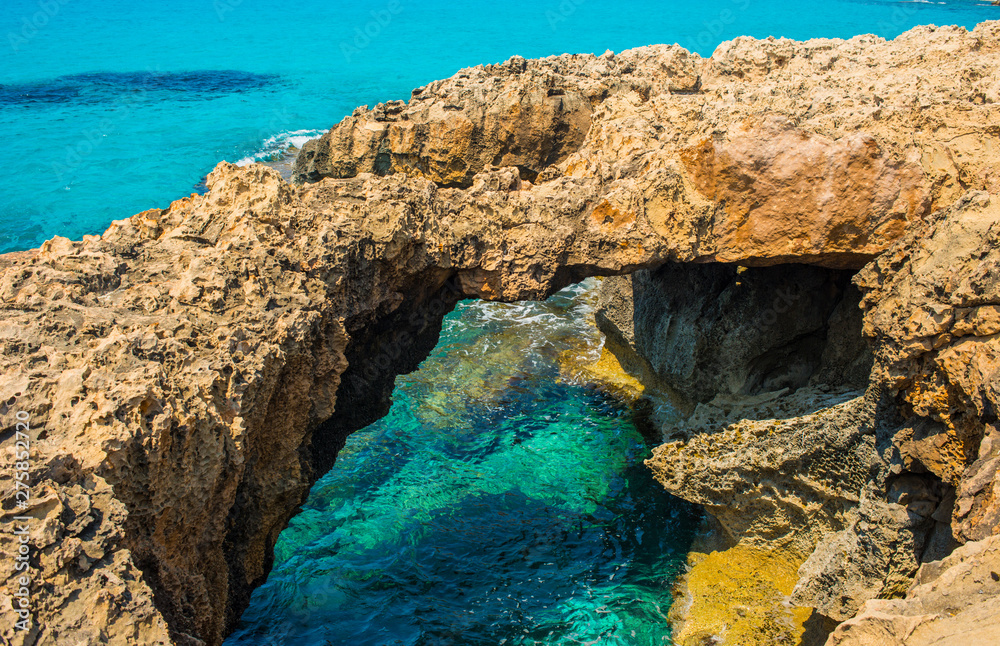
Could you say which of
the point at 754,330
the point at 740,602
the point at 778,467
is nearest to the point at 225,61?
the point at 754,330

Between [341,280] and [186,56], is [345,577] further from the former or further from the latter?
[186,56]

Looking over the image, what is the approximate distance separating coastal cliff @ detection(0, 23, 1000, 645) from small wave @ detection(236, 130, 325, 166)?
12.0 meters

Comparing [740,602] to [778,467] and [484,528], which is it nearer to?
[778,467]

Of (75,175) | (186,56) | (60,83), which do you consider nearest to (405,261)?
(75,175)

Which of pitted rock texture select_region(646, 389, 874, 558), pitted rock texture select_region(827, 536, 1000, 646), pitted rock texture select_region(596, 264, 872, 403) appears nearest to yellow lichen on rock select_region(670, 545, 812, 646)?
pitted rock texture select_region(646, 389, 874, 558)

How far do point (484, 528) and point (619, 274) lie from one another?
2806 mm

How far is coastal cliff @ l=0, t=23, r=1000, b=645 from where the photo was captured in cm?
279

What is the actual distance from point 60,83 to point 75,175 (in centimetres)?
607

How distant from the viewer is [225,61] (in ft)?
73.9

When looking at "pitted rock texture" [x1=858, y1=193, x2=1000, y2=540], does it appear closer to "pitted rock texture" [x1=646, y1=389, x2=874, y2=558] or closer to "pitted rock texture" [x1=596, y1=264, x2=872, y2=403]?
"pitted rock texture" [x1=646, y1=389, x2=874, y2=558]

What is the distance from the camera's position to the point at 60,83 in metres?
18.9

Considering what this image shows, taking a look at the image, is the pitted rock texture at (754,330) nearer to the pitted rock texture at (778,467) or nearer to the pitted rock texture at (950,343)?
the pitted rock texture at (778,467)

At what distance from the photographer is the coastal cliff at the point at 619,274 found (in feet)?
9.17

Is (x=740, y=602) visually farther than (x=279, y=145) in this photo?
No
